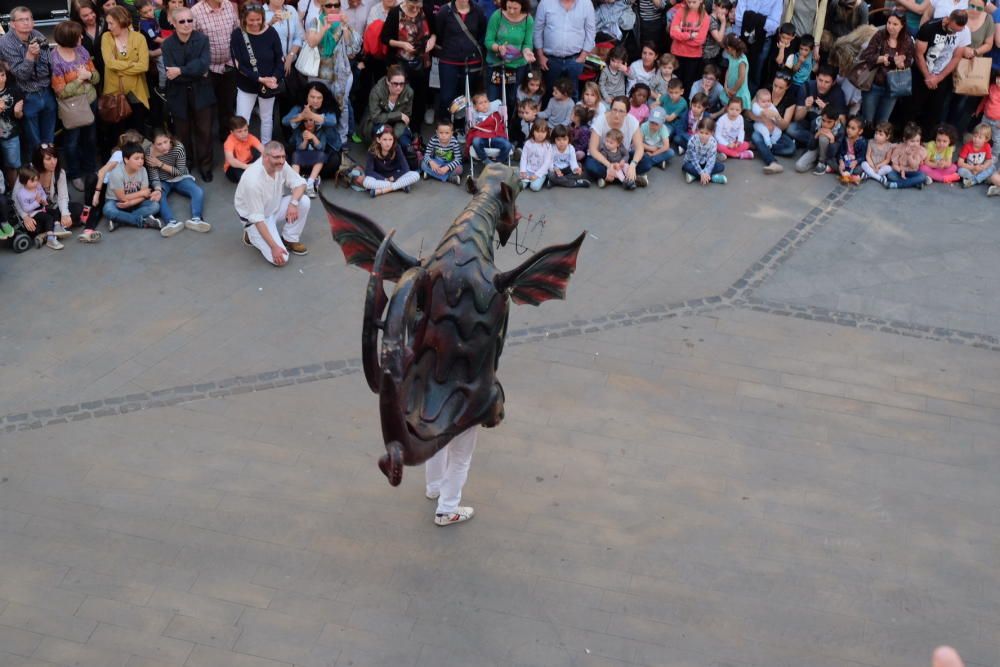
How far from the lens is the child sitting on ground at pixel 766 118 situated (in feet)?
45.5

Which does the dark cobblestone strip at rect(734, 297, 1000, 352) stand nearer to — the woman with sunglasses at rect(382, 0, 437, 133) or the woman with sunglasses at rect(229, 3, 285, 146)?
the woman with sunglasses at rect(382, 0, 437, 133)

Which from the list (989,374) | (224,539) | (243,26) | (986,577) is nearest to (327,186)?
(243,26)

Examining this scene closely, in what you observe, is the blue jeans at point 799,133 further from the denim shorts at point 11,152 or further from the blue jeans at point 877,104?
the denim shorts at point 11,152

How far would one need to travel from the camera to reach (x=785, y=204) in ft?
42.9

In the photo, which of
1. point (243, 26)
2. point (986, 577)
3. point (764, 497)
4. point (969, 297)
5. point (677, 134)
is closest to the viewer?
point (986, 577)

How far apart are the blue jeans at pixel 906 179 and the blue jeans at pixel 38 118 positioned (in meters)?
8.02

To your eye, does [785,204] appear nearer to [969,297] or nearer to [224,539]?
[969,297]

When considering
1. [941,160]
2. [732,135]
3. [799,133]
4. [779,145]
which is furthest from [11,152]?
[941,160]

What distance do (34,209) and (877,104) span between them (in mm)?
8374

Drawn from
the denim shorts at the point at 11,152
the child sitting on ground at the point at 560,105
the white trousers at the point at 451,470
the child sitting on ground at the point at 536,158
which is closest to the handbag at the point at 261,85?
the denim shorts at the point at 11,152

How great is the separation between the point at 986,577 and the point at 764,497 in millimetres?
1499

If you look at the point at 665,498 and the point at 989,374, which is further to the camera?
the point at 989,374

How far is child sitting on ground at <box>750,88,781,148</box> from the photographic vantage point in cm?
1388

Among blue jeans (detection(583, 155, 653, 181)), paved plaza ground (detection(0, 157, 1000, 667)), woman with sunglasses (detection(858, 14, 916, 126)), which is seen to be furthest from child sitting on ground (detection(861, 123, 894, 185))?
blue jeans (detection(583, 155, 653, 181))
